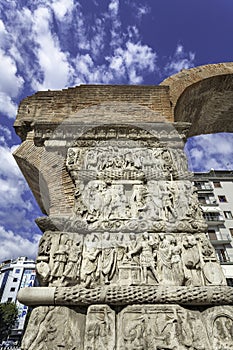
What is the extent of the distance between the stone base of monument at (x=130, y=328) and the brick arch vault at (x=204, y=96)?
3.19 m

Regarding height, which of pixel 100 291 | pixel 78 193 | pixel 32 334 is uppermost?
pixel 78 193

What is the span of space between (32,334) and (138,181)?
77.3 inches

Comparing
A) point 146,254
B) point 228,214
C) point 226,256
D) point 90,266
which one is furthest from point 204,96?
point 228,214

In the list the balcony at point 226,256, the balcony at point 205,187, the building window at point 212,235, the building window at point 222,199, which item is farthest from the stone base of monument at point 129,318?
the building window at point 222,199

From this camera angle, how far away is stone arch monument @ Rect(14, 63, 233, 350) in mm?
1996

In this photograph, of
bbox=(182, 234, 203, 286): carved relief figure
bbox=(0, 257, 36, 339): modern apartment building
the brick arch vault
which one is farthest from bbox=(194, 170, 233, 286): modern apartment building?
bbox=(0, 257, 36, 339): modern apartment building

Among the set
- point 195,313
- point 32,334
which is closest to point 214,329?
point 195,313

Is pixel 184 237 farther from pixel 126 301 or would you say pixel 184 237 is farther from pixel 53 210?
pixel 53 210

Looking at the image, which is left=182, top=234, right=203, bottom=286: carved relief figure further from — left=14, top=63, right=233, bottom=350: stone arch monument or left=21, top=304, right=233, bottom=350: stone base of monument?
left=21, top=304, right=233, bottom=350: stone base of monument

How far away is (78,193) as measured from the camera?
114 inches

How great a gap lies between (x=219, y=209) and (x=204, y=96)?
19.0m

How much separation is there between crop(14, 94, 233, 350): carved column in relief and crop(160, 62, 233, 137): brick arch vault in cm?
153

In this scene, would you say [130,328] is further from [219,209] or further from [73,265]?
A: [219,209]

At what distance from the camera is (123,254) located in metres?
2.44
